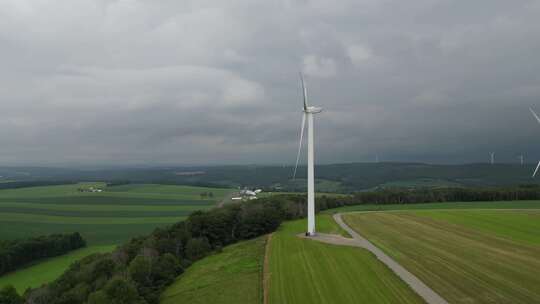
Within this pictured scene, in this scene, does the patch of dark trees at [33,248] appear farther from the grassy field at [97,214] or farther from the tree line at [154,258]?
the tree line at [154,258]

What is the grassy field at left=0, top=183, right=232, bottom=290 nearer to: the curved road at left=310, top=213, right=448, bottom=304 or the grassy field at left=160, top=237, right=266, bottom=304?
the grassy field at left=160, top=237, right=266, bottom=304

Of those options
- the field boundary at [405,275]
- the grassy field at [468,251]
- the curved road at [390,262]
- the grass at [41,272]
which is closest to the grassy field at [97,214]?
the grass at [41,272]

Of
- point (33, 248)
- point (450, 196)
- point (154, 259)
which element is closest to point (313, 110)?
point (154, 259)

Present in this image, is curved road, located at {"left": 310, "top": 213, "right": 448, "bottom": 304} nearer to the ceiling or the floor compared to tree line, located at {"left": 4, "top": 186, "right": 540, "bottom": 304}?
nearer to the ceiling

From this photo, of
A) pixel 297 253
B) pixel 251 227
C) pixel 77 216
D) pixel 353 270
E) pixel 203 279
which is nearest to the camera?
pixel 353 270

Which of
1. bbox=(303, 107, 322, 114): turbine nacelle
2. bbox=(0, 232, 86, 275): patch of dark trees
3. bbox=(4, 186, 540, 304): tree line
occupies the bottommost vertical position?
bbox=(0, 232, 86, 275): patch of dark trees

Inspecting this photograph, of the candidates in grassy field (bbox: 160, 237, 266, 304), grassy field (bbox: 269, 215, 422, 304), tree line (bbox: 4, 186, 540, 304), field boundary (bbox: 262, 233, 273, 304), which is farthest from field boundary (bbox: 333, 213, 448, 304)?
tree line (bbox: 4, 186, 540, 304)

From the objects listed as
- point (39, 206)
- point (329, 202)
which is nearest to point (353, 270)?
point (329, 202)

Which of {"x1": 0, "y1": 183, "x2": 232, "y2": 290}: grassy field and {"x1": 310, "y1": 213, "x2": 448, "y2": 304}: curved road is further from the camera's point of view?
{"x1": 0, "y1": 183, "x2": 232, "y2": 290}: grassy field

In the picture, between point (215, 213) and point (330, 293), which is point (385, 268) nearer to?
point (330, 293)
